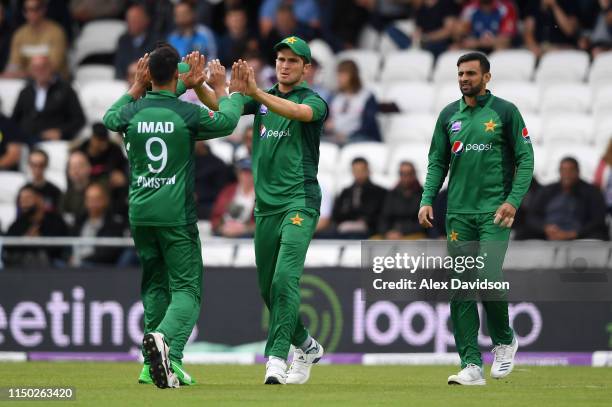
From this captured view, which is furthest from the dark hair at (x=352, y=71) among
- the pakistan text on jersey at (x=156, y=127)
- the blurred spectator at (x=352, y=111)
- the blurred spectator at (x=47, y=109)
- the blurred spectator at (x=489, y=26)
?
the pakistan text on jersey at (x=156, y=127)

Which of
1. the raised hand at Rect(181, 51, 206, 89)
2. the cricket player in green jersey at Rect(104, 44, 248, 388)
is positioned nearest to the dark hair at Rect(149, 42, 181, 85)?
the cricket player in green jersey at Rect(104, 44, 248, 388)

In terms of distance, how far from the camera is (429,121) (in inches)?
728

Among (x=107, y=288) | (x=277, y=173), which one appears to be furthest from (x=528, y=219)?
(x=277, y=173)

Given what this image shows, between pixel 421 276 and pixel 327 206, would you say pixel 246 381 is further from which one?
pixel 327 206

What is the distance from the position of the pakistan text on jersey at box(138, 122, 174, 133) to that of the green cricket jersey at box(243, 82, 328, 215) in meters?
0.93

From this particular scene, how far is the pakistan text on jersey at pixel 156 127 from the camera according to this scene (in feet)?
33.4

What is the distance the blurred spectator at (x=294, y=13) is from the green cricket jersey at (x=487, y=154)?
31.0 feet

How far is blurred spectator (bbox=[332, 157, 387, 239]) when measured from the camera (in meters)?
16.5

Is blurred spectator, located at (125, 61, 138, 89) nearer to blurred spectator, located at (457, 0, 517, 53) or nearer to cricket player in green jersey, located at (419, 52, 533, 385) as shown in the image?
blurred spectator, located at (457, 0, 517, 53)

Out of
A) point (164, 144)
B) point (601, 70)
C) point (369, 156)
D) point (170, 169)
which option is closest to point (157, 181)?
point (170, 169)

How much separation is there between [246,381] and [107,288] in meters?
4.29

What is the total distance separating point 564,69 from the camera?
1888 cm

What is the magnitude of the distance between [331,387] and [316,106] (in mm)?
2195

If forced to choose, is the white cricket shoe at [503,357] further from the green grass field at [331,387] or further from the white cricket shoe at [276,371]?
the white cricket shoe at [276,371]
